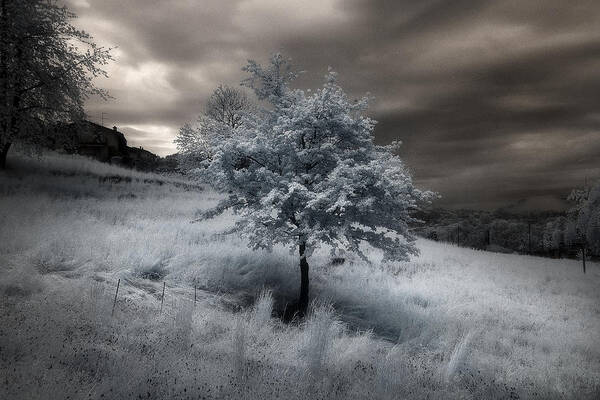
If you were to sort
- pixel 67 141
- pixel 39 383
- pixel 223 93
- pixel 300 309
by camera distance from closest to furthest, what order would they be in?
pixel 39 383 → pixel 300 309 → pixel 67 141 → pixel 223 93

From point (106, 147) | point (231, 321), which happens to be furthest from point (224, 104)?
point (231, 321)

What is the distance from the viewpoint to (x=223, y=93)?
43.9m

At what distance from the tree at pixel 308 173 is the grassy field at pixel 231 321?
2102 millimetres

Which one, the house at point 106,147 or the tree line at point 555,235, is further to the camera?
the house at point 106,147

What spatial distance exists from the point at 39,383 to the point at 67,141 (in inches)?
827

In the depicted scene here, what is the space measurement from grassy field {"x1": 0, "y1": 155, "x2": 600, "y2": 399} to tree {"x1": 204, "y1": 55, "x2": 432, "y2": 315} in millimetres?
2102

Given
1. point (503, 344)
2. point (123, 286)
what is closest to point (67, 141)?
point (123, 286)

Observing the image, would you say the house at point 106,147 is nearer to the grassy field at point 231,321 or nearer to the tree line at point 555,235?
the grassy field at point 231,321

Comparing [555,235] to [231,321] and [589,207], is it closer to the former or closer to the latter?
[589,207]

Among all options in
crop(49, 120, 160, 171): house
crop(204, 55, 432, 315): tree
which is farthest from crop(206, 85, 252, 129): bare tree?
crop(204, 55, 432, 315): tree

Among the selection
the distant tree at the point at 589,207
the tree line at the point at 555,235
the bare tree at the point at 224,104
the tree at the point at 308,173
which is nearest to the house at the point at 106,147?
the bare tree at the point at 224,104

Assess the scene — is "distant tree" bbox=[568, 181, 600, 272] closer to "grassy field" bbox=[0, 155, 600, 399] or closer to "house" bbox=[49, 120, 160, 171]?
"grassy field" bbox=[0, 155, 600, 399]

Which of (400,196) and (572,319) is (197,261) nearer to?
(400,196)

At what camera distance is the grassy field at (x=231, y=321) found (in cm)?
512
